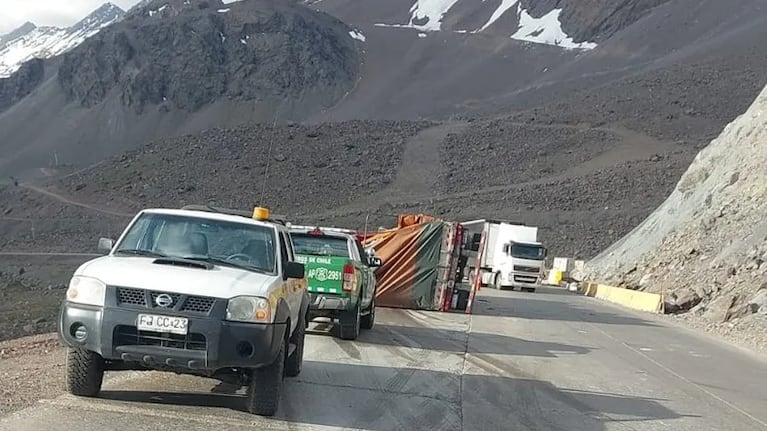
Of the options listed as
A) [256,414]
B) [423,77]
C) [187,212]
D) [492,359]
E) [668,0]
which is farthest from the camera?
[668,0]

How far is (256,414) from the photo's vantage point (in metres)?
8.27

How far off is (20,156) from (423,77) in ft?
209

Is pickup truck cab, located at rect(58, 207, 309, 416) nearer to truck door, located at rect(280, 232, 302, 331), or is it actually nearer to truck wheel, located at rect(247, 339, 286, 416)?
truck wheel, located at rect(247, 339, 286, 416)

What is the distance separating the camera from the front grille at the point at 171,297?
293 inches

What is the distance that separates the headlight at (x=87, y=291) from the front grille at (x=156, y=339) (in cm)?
31

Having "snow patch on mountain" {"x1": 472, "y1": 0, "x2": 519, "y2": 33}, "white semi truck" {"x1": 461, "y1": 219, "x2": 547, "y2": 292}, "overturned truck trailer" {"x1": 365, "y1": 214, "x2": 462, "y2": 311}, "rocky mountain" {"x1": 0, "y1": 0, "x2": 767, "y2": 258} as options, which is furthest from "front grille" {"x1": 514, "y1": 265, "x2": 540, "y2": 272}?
"snow patch on mountain" {"x1": 472, "y1": 0, "x2": 519, "y2": 33}

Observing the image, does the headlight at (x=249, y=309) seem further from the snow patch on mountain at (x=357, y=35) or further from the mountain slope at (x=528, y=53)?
the snow patch on mountain at (x=357, y=35)

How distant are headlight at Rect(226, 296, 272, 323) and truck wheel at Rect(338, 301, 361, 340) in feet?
23.0

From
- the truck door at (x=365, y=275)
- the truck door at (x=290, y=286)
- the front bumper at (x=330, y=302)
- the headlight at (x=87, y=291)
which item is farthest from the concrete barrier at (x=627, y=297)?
the headlight at (x=87, y=291)

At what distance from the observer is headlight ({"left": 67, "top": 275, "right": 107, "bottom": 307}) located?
24.8 ft

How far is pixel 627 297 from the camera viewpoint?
34.2m

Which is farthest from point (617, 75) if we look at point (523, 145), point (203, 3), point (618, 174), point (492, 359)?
point (492, 359)

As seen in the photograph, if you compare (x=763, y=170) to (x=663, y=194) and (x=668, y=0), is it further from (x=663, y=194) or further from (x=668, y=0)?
(x=668, y=0)

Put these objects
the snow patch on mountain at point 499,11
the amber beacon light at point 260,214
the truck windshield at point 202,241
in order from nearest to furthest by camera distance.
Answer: the truck windshield at point 202,241
the amber beacon light at point 260,214
the snow patch on mountain at point 499,11
